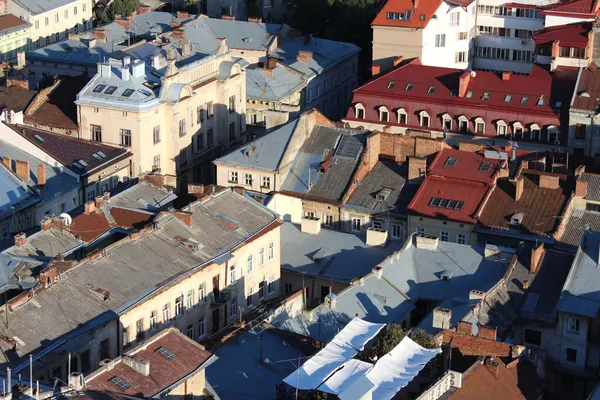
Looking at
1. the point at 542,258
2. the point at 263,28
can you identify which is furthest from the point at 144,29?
the point at 542,258

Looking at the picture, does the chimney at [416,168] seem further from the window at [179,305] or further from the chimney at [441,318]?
the window at [179,305]

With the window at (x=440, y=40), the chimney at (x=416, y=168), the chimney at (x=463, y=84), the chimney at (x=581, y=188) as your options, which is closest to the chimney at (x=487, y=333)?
the chimney at (x=581, y=188)

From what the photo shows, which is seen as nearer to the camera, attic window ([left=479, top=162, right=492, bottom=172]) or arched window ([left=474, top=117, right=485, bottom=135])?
attic window ([left=479, top=162, right=492, bottom=172])

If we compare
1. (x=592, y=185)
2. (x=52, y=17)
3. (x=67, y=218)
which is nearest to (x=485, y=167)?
(x=592, y=185)

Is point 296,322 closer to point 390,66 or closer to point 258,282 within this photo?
point 258,282

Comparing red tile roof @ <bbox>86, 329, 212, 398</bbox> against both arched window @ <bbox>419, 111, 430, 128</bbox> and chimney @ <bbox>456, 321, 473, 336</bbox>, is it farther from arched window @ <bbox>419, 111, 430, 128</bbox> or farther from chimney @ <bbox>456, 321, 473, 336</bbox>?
arched window @ <bbox>419, 111, 430, 128</bbox>

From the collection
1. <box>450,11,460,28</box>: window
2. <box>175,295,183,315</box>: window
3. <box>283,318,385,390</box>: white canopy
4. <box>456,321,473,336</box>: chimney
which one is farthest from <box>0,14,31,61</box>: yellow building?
<box>456,321,473,336</box>: chimney

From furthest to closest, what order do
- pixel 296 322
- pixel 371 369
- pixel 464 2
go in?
1. pixel 464 2
2. pixel 296 322
3. pixel 371 369
